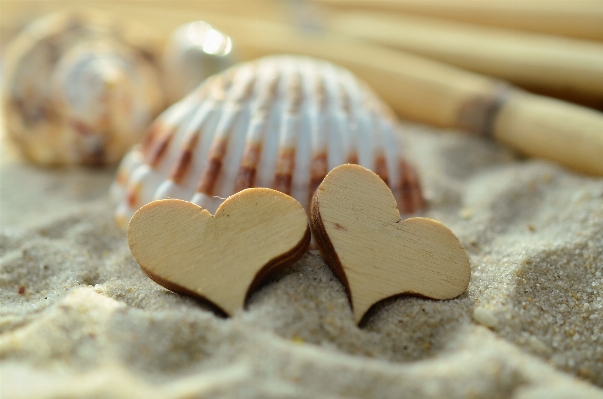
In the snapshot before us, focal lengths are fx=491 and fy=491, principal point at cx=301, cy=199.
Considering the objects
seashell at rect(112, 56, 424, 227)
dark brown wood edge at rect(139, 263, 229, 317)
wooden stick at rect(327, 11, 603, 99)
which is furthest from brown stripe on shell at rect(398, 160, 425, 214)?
wooden stick at rect(327, 11, 603, 99)

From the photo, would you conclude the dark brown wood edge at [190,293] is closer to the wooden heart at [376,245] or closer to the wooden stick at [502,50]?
the wooden heart at [376,245]

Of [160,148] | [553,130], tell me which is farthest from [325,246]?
[553,130]

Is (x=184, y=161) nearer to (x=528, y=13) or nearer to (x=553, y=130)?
(x=553, y=130)

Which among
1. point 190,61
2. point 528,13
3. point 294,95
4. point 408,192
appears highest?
point 528,13

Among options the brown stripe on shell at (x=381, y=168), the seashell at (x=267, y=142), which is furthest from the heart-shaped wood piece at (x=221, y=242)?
the brown stripe on shell at (x=381, y=168)

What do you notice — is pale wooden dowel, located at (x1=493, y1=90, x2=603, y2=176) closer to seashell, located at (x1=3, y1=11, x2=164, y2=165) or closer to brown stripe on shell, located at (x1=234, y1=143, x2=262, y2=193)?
brown stripe on shell, located at (x1=234, y1=143, x2=262, y2=193)

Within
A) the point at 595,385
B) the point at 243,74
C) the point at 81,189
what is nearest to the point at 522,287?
the point at 595,385

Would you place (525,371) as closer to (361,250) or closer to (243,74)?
(361,250)
